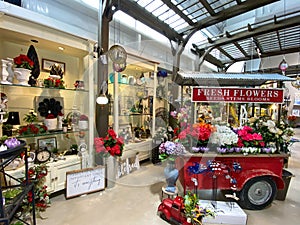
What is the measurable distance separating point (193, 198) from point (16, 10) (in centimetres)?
286

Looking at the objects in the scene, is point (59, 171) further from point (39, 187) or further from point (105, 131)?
point (105, 131)

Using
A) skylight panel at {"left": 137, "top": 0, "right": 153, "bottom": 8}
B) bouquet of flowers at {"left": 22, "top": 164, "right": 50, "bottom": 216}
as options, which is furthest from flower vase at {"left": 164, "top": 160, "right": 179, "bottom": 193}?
skylight panel at {"left": 137, "top": 0, "right": 153, "bottom": 8}

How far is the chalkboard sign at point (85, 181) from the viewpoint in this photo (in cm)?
237

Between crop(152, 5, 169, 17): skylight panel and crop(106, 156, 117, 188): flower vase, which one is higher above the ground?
crop(152, 5, 169, 17): skylight panel

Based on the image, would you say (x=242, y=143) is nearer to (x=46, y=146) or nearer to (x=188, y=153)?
(x=188, y=153)

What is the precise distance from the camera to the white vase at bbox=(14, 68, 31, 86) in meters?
2.01

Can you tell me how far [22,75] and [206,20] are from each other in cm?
397

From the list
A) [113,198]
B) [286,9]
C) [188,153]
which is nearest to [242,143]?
[188,153]

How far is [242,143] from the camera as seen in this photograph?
2.30 metres

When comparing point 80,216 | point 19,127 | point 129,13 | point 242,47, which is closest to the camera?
point 80,216

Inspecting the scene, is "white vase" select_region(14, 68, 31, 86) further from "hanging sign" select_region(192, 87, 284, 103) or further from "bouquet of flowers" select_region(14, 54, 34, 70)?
"hanging sign" select_region(192, 87, 284, 103)

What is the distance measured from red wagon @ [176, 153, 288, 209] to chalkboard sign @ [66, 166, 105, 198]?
4.04 ft

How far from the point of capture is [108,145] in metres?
2.68

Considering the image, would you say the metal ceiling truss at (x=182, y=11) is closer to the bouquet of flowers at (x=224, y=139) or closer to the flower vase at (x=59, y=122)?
the flower vase at (x=59, y=122)
